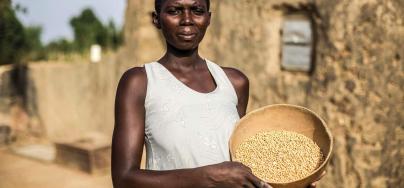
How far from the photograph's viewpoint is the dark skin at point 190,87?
1438 mm

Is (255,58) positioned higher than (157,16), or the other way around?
(157,16)

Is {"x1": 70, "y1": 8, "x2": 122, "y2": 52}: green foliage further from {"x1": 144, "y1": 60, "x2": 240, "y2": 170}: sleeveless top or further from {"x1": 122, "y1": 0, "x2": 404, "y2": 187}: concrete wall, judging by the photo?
{"x1": 144, "y1": 60, "x2": 240, "y2": 170}: sleeveless top

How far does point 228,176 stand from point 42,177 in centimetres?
656

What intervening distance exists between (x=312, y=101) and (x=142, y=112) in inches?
110

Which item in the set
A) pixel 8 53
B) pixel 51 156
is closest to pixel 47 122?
pixel 51 156

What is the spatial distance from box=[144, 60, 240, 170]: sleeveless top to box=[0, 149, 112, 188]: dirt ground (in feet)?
18.1

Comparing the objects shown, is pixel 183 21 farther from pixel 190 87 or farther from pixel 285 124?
pixel 285 124

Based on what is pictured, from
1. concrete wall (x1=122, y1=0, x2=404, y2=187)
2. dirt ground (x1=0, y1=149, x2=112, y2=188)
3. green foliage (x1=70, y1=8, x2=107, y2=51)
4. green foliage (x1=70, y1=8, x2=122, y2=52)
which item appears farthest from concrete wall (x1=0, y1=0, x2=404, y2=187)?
green foliage (x1=70, y1=8, x2=107, y2=51)

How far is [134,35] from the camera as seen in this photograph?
6.39 metres

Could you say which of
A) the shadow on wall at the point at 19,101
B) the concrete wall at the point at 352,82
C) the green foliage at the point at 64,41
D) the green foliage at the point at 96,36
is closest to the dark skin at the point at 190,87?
the concrete wall at the point at 352,82

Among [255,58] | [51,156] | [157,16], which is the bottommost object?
[51,156]

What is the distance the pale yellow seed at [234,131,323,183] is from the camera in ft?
5.40

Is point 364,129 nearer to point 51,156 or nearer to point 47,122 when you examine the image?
point 51,156

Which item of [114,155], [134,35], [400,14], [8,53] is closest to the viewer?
[114,155]
